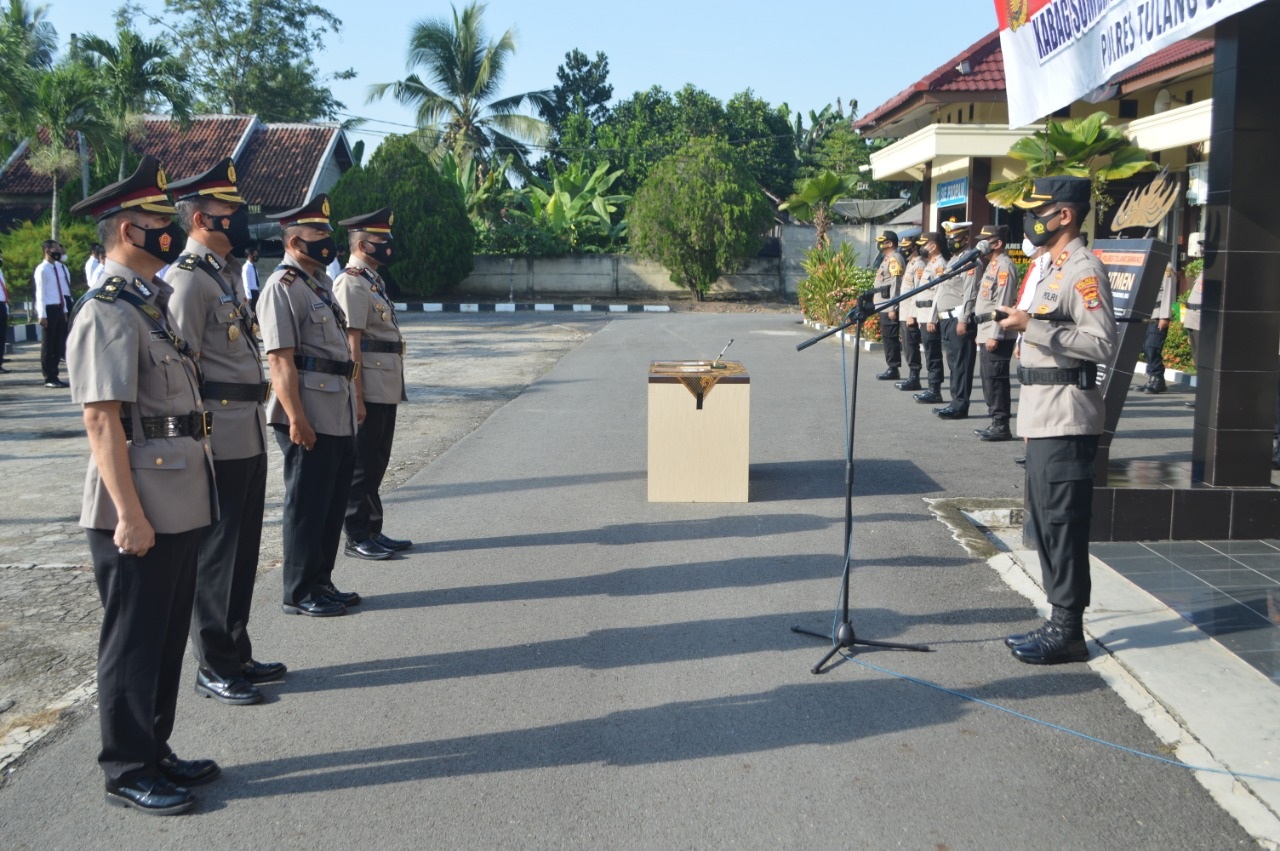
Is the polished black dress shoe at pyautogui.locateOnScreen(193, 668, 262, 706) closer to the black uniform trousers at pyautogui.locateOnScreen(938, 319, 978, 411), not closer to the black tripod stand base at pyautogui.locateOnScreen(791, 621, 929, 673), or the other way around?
the black tripod stand base at pyautogui.locateOnScreen(791, 621, 929, 673)

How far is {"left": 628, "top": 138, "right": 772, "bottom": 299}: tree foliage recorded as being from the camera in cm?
3300

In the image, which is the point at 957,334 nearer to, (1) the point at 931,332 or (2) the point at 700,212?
(1) the point at 931,332

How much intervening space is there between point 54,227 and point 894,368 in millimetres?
19568

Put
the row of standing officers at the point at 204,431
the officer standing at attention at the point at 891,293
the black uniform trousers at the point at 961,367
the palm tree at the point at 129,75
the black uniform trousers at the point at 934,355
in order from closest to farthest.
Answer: the row of standing officers at the point at 204,431
the black uniform trousers at the point at 961,367
the black uniform trousers at the point at 934,355
the officer standing at attention at the point at 891,293
the palm tree at the point at 129,75

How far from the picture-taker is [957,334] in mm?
11516

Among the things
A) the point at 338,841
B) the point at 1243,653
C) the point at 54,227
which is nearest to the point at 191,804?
the point at 338,841

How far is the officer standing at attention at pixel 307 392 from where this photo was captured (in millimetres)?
5332

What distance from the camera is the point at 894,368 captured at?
15328 millimetres

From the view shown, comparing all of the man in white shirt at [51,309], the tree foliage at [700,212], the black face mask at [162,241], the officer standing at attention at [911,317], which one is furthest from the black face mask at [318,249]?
the tree foliage at [700,212]

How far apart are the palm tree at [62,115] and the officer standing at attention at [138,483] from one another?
24.4m

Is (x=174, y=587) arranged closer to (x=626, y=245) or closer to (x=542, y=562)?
(x=542, y=562)

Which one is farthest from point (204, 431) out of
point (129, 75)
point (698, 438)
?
point (129, 75)

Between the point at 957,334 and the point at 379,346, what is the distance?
6.86m

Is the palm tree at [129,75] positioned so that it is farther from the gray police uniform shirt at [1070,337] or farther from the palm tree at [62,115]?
the gray police uniform shirt at [1070,337]
